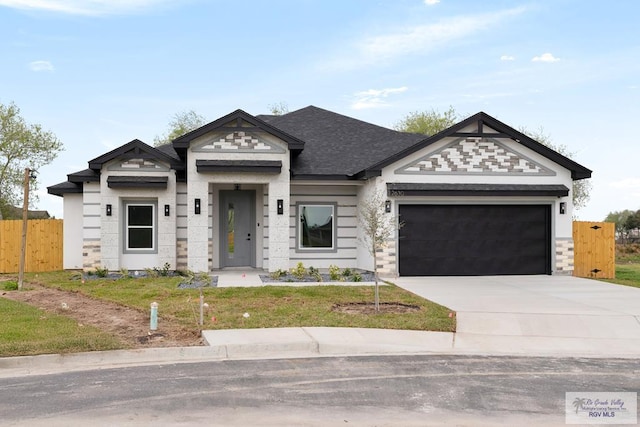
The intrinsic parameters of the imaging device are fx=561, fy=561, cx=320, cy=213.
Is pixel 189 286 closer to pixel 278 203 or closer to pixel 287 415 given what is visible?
pixel 278 203

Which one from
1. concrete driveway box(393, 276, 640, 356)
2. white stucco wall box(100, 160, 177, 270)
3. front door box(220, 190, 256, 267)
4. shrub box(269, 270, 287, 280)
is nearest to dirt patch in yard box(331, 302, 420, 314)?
concrete driveway box(393, 276, 640, 356)

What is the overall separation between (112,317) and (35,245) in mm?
11939

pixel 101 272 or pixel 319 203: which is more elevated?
pixel 319 203

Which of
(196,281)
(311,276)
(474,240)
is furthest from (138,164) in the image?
(474,240)

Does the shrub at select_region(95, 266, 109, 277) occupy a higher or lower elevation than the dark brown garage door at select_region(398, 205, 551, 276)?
lower

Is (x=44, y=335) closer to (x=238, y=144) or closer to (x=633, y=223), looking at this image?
(x=238, y=144)

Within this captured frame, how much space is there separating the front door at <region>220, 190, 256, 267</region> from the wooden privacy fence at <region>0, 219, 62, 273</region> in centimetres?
650

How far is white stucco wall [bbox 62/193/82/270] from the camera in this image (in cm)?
2041

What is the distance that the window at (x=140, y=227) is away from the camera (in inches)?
749

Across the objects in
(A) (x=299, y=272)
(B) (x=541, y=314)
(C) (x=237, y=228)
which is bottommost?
(B) (x=541, y=314)

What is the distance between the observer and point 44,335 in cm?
919

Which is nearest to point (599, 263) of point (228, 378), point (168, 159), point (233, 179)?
point (233, 179)

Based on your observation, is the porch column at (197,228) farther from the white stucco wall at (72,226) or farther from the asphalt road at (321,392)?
the asphalt road at (321,392)

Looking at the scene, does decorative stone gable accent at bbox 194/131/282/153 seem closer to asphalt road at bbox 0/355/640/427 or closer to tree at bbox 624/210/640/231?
asphalt road at bbox 0/355/640/427
